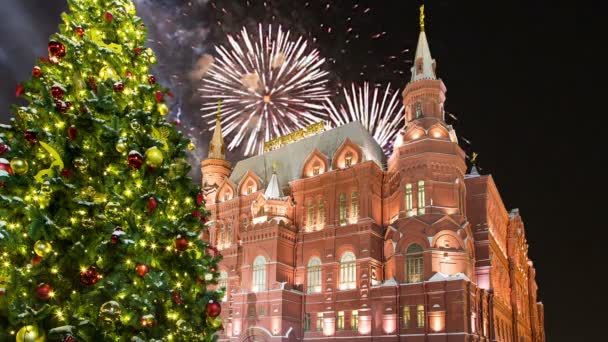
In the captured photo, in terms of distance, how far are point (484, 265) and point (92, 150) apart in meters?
36.3

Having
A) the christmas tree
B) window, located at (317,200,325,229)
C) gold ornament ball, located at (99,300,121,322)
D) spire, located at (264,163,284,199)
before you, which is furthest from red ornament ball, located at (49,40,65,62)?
spire, located at (264,163,284,199)

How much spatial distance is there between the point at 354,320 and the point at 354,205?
9.12 meters

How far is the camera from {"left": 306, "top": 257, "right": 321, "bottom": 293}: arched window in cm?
4269

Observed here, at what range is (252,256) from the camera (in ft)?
146

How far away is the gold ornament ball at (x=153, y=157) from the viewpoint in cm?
1006

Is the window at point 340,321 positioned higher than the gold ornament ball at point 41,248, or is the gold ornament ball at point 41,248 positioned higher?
the gold ornament ball at point 41,248

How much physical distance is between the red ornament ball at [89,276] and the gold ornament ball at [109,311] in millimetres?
471

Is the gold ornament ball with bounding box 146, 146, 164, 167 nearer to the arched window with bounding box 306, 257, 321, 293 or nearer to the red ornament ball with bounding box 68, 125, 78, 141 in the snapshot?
the red ornament ball with bounding box 68, 125, 78, 141

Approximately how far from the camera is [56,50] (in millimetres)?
10289

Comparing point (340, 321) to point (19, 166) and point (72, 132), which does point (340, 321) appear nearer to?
point (72, 132)

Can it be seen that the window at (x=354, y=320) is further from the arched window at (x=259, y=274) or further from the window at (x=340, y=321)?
the arched window at (x=259, y=274)

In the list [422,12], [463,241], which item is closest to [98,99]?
[463,241]

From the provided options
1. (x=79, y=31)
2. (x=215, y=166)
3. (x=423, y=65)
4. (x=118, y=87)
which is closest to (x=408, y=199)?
(x=423, y=65)

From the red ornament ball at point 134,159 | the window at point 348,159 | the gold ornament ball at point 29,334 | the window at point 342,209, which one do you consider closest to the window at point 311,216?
the window at point 342,209
